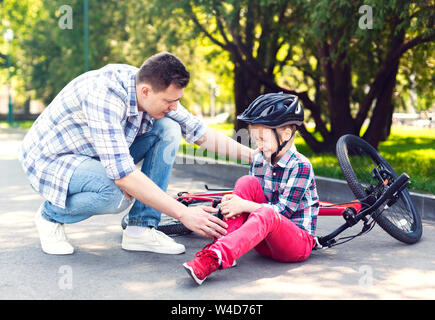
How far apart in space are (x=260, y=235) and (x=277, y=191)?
614mm

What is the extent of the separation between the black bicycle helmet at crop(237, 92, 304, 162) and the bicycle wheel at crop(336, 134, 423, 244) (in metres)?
0.72

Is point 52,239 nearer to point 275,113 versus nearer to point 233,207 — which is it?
point 233,207

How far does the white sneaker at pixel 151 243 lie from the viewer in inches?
160

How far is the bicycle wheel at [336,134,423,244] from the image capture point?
4.25 meters

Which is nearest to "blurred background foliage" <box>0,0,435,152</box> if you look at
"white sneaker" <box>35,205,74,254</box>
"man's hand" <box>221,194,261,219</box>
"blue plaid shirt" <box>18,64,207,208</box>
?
"blue plaid shirt" <box>18,64,207,208</box>

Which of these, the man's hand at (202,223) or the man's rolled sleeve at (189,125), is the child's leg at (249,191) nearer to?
the man's hand at (202,223)

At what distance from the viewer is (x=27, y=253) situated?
407 cm

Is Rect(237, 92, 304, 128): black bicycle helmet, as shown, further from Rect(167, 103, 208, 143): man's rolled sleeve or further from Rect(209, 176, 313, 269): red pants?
Rect(167, 103, 208, 143): man's rolled sleeve

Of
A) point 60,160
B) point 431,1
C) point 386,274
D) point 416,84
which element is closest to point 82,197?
point 60,160

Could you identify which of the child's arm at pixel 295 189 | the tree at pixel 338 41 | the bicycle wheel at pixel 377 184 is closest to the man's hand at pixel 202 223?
the child's arm at pixel 295 189

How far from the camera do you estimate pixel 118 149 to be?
11.4 ft

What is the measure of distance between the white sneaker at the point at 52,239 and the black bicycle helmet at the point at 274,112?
5.01 feet

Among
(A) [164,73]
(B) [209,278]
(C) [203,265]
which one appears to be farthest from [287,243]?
(A) [164,73]
